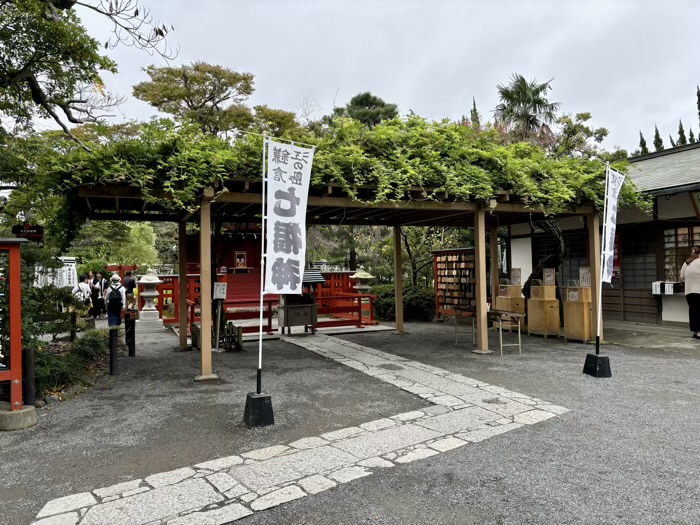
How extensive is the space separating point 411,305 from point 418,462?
11.1 meters

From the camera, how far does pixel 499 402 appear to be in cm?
551

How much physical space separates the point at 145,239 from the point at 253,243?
614 inches

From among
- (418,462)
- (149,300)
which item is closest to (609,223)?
(418,462)

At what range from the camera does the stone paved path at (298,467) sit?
3.05 metres

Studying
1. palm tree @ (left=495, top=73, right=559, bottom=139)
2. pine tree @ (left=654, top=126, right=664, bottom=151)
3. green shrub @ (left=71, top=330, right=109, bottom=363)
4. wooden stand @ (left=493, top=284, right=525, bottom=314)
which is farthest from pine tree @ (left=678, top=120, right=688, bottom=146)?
green shrub @ (left=71, top=330, right=109, bottom=363)

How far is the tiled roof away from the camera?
399 inches

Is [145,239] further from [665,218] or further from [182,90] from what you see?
[665,218]

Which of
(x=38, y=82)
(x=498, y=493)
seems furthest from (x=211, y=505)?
(x=38, y=82)

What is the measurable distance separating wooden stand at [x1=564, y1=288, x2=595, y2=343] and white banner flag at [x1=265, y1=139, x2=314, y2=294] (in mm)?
6847

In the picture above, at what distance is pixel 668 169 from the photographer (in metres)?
11.8

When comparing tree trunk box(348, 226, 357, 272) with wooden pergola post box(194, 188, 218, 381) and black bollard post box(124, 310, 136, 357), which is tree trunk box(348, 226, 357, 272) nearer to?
black bollard post box(124, 310, 136, 357)

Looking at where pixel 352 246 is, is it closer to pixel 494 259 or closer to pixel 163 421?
pixel 494 259

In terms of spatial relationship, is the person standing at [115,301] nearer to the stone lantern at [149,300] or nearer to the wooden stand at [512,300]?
the stone lantern at [149,300]

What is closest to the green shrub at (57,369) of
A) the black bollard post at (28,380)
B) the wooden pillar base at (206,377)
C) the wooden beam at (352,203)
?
the black bollard post at (28,380)
